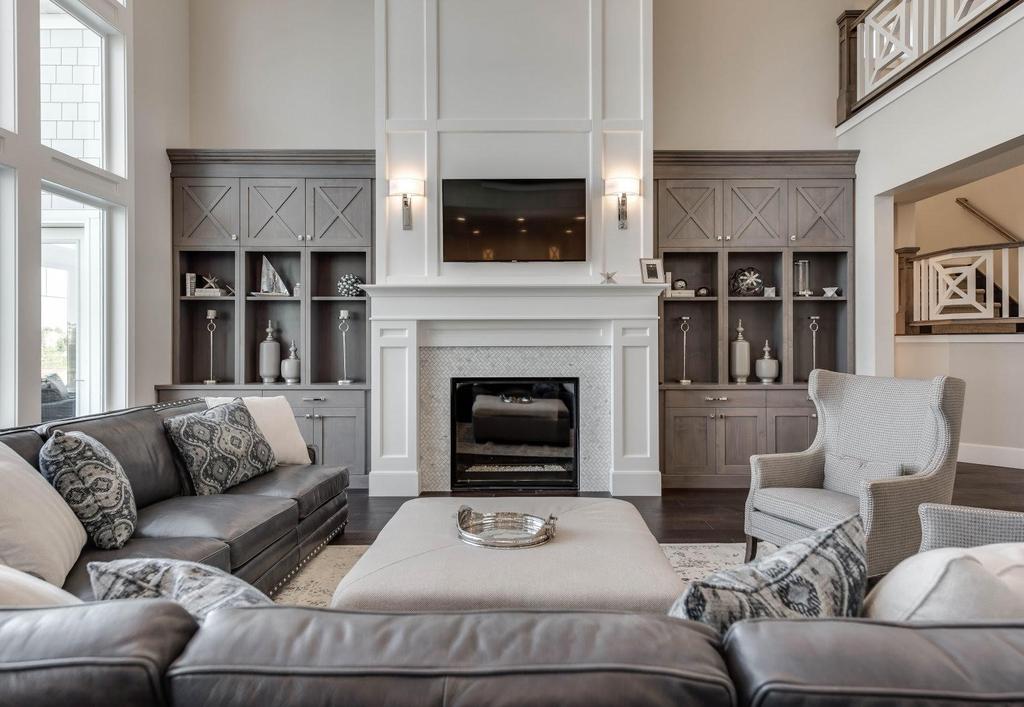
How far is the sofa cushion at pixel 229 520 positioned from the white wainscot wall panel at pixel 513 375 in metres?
1.87

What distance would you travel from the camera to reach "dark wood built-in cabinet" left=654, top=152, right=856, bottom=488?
4.71 m

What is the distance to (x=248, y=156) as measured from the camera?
4.80m

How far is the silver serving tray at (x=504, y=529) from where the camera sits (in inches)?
79.8

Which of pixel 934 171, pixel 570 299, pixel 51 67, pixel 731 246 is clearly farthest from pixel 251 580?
pixel 934 171

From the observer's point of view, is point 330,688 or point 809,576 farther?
point 809,576

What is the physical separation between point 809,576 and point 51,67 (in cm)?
491

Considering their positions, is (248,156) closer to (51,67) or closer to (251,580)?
(51,67)

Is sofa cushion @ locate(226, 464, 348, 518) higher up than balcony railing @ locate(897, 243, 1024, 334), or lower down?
lower down

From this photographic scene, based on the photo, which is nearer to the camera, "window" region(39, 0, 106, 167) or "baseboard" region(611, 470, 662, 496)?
"window" region(39, 0, 106, 167)

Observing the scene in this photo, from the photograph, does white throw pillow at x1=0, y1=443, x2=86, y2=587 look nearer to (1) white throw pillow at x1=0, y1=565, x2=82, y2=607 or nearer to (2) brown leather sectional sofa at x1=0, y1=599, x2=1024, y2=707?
(1) white throw pillow at x1=0, y1=565, x2=82, y2=607

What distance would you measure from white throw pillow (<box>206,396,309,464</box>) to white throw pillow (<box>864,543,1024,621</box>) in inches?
123

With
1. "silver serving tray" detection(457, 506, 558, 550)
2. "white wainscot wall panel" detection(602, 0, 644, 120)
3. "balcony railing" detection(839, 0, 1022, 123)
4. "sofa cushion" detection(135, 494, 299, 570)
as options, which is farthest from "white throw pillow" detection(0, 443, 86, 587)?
"balcony railing" detection(839, 0, 1022, 123)

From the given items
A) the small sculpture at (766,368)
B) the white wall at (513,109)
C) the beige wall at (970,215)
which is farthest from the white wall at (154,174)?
the beige wall at (970,215)

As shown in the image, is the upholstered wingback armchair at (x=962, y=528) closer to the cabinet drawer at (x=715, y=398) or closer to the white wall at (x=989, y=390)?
the cabinet drawer at (x=715, y=398)
